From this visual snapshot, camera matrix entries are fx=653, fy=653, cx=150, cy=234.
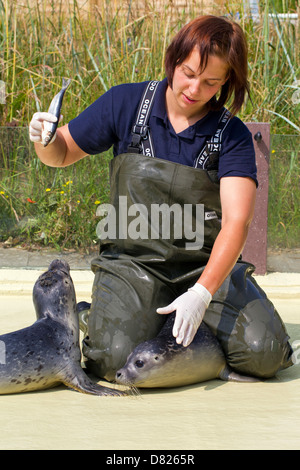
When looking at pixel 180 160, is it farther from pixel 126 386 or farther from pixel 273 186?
pixel 273 186

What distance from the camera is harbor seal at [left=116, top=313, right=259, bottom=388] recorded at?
2500 millimetres

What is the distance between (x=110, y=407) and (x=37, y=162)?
9.02ft

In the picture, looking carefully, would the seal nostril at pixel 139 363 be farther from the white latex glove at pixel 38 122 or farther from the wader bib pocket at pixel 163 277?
the white latex glove at pixel 38 122

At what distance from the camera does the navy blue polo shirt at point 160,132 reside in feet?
8.99

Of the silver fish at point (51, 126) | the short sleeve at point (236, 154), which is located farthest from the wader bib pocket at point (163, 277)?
the silver fish at point (51, 126)

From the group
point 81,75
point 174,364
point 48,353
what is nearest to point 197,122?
point 174,364

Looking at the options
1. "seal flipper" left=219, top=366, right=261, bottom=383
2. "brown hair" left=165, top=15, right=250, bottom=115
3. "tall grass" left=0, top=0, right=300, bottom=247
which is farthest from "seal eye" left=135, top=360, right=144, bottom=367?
"tall grass" left=0, top=0, right=300, bottom=247

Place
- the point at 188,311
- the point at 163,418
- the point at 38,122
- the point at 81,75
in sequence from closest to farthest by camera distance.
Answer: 1. the point at 163,418
2. the point at 188,311
3. the point at 38,122
4. the point at 81,75

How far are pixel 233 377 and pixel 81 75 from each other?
371cm

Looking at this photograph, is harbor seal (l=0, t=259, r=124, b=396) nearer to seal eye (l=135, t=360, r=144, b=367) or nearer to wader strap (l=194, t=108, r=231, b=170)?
seal eye (l=135, t=360, r=144, b=367)

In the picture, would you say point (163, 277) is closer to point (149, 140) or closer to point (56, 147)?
point (149, 140)

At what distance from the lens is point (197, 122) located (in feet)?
9.18

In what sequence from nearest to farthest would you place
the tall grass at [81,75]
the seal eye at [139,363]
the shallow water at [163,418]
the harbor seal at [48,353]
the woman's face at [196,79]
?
1. the shallow water at [163,418]
2. the harbor seal at [48,353]
3. the seal eye at [139,363]
4. the woman's face at [196,79]
5. the tall grass at [81,75]

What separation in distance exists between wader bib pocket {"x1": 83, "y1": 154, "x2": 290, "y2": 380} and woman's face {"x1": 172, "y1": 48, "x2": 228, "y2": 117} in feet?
0.93
